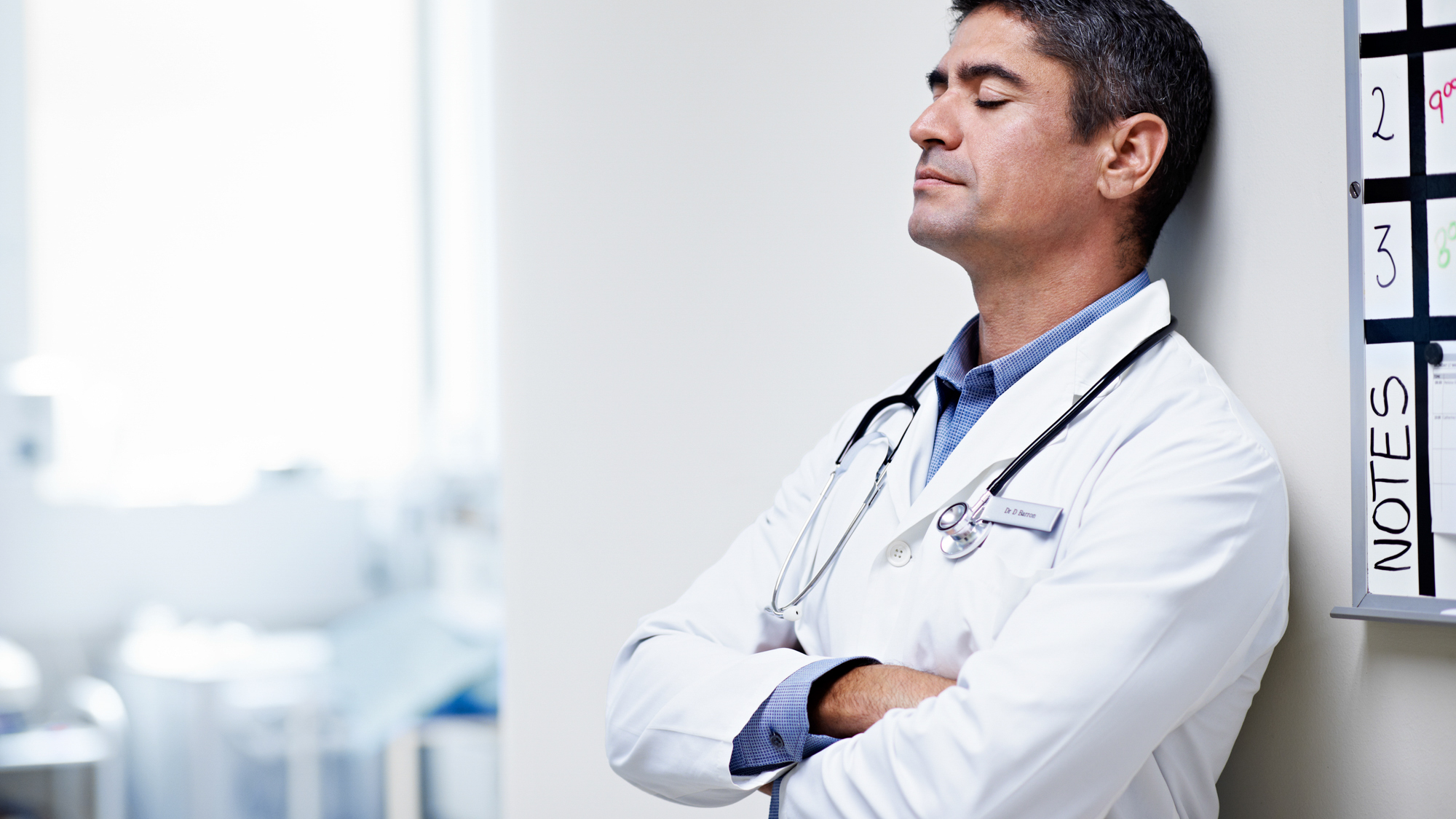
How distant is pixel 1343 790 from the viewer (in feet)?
3.18

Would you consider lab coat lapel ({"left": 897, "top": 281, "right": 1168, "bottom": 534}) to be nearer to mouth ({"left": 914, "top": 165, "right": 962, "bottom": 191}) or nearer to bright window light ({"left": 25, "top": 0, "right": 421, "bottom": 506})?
mouth ({"left": 914, "top": 165, "right": 962, "bottom": 191})

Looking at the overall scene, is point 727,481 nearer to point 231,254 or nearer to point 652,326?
point 652,326

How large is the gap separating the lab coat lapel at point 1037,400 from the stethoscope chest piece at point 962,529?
0.02 m

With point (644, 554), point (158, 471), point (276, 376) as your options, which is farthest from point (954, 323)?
point (158, 471)

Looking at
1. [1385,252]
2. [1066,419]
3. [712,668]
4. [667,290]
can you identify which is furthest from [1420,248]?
[667,290]

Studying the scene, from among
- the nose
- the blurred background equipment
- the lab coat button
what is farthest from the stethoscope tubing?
the blurred background equipment

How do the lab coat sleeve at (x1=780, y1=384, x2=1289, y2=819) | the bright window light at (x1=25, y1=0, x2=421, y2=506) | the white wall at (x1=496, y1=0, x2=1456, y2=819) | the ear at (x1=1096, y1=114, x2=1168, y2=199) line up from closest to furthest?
the lab coat sleeve at (x1=780, y1=384, x2=1289, y2=819), the ear at (x1=1096, y1=114, x2=1168, y2=199), the white wall at (x1=496, y1=0, x2=1456, y2=819), the bright window light at (x1=25, y1=0, x2=421, y2=506)

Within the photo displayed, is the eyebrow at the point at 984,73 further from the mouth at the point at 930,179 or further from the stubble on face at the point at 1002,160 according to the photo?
the mouth at the point at 930,179

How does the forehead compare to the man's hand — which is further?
the forehead

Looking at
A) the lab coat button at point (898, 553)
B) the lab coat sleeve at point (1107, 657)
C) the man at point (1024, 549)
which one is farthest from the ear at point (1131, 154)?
the lab coat button at point (898, 553)

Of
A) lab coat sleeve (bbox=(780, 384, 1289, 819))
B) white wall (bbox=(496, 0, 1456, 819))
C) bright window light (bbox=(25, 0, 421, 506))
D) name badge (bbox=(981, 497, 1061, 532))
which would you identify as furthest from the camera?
bright window light (bbox=(25, 0, 421, 506))

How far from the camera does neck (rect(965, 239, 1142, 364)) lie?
3.88ft

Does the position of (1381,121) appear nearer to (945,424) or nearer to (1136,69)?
(1136,69)

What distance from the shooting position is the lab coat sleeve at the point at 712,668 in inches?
41.1
